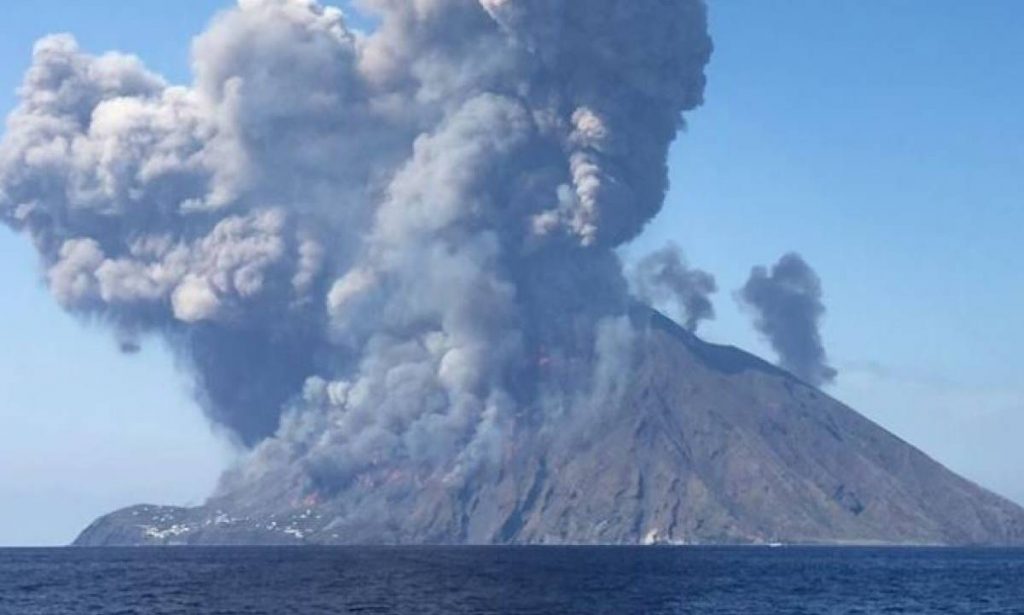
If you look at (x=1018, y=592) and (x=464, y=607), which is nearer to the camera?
(x=464, y=607)

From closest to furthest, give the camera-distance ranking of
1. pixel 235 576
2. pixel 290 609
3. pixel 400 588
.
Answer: pixel 290 609 < pixel 400 588 < pixel 235 576

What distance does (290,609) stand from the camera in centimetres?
12525

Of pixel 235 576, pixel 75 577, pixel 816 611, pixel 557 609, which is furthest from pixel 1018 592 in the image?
pixel 75 577

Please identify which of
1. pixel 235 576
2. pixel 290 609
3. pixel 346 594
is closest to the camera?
pixel 290 609

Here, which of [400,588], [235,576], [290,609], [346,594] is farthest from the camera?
[235,576]

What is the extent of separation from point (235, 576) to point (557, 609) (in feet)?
257

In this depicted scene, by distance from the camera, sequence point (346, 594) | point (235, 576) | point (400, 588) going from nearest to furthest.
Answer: point (346, 594)
point (400, 588)
point (235, 576)

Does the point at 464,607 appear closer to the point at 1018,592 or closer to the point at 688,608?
the point at 688,608

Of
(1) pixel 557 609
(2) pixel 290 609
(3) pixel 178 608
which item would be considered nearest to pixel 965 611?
(1) pixel 557 609

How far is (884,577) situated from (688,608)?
76.7 m

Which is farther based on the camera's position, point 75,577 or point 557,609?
point 75,577

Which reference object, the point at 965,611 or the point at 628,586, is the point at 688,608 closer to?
the point at 965,611

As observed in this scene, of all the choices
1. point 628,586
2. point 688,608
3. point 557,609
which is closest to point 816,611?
point 688,608

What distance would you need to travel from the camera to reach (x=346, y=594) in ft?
482
